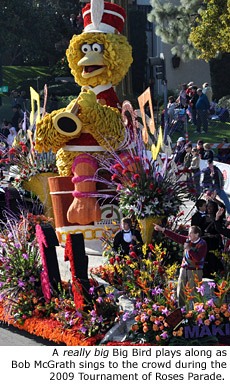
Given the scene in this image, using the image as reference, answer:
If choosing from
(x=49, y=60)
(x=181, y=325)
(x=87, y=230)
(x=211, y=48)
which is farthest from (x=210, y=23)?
(x=49, y=60)

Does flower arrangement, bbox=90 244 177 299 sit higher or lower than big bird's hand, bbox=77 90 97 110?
lower

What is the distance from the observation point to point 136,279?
356 inches

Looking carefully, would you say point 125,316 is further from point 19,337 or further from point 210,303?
point 19,337

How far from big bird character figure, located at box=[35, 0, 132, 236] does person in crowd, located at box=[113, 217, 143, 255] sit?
58.6 inches

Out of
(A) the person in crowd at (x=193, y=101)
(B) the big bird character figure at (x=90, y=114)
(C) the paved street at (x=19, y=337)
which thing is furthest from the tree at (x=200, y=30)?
(C) the paved street at (x=19, y=337)

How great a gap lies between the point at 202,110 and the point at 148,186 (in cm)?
1246

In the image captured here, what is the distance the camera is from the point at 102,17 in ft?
38.7

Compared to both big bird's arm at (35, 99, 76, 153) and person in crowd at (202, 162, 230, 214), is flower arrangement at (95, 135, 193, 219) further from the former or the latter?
person in crowd at (202, 162, 230, 214)

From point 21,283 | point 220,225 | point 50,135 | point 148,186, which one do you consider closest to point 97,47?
point 50,135

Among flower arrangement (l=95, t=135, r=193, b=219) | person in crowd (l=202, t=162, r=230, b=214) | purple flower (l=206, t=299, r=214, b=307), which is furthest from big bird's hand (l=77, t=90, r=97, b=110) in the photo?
purple flower (l=206, t=299, r=214, b=307)

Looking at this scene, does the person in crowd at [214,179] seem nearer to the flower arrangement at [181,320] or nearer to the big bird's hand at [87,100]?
the big bird's hand at [87,100]

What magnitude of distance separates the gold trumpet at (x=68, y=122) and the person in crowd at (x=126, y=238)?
6.86 feet

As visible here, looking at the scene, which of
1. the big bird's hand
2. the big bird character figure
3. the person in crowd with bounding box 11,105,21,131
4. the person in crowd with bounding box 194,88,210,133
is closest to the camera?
the big bird's hand

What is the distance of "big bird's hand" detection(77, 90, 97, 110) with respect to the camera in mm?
11047
